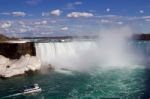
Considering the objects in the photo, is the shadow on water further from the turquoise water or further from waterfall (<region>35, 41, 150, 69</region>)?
waterfall (<region>35, 41, 150, 69</region>)

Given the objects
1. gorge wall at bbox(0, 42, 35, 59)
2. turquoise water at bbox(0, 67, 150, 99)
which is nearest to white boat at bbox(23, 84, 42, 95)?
turquoise water at bbox(0, 67, 150, 99)

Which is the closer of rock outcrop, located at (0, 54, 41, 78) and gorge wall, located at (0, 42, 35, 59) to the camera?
rock outcrop, located at (0, 54, 41, 78)

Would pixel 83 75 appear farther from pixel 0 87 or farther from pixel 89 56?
pixel 89 56

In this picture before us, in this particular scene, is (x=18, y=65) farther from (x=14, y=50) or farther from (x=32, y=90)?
(x=32, y=90)

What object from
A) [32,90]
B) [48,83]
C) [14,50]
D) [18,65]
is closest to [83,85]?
[48,83]

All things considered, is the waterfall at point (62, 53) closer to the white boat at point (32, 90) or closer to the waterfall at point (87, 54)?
the waterfall at point (87, 54)

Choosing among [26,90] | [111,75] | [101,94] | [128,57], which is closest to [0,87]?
[26,90]

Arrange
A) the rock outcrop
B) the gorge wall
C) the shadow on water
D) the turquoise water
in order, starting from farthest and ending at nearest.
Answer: the gorge wall, the rock outcrop, the shadow on water, the turquoise water
